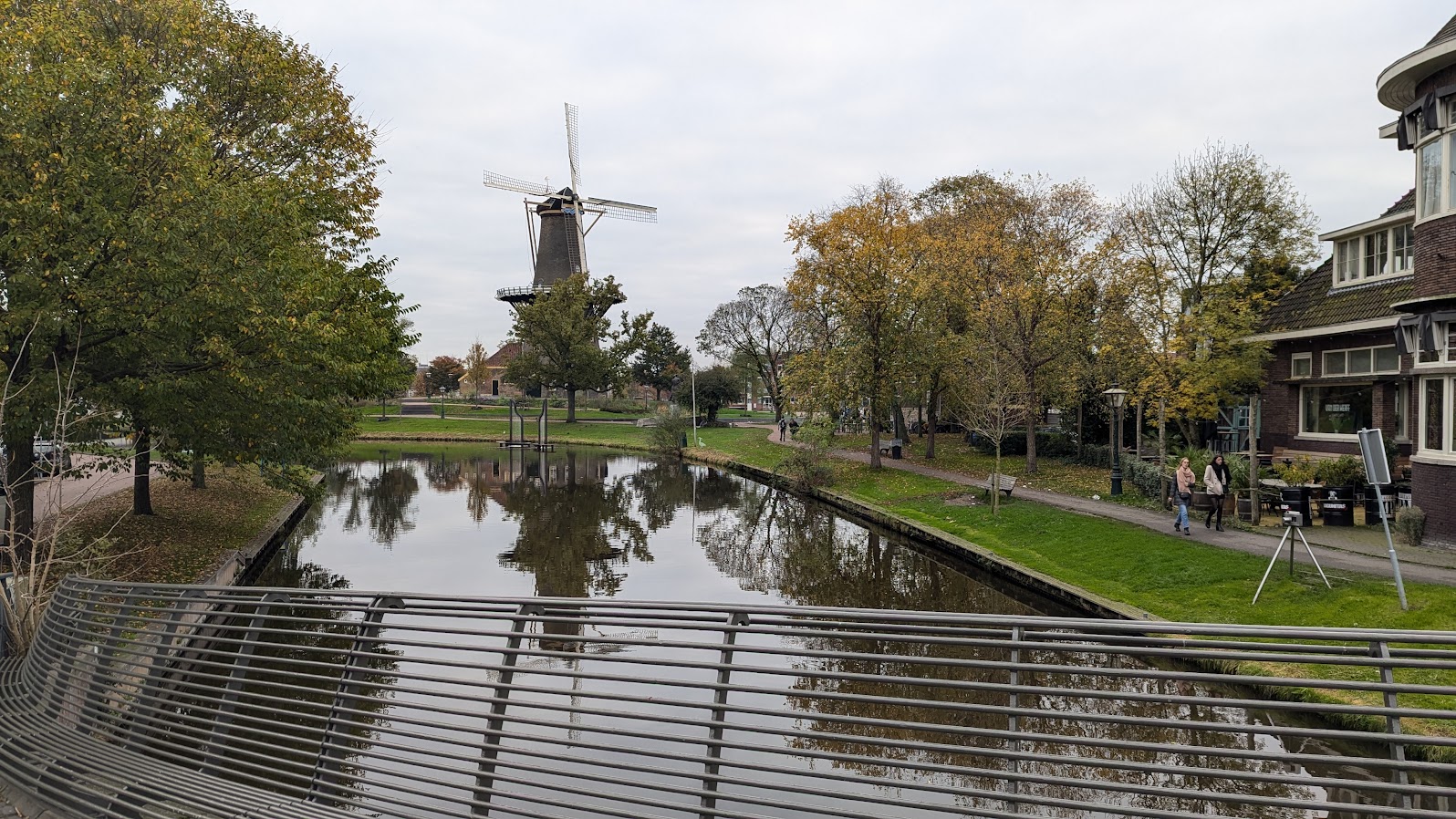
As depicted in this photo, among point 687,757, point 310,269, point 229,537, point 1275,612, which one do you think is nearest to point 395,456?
point 229,537

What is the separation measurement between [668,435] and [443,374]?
55.5 meters

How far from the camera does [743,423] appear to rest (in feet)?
236

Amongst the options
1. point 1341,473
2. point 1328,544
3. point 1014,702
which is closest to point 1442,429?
point 1328,544

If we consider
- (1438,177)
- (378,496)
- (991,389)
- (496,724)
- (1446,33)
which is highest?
(1446,33)

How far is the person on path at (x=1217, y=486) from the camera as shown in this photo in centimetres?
1689

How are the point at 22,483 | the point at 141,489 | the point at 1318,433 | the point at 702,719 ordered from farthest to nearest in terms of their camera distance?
the point at 1318,433 < the point at 141,489 < the point at 22,483 < the point at 702,719

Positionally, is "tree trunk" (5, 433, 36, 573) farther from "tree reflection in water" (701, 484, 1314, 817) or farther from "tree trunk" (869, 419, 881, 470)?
"tree trunk" (869, 419, 881, 470)

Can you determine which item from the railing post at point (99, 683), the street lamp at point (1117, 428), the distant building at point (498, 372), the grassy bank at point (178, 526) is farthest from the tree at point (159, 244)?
the distant building at point (498, 372)

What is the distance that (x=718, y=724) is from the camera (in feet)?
11.5

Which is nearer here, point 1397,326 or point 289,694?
point 289,694

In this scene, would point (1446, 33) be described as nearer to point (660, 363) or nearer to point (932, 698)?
point (932, 698)

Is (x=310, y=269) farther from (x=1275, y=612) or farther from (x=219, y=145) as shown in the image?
(x=1275, y=612)

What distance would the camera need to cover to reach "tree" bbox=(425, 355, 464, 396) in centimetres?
9575

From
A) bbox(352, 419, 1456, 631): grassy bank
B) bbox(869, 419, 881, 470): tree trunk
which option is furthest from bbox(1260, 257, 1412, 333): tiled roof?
bbox(869, 419, 881, 470): tree trunk
